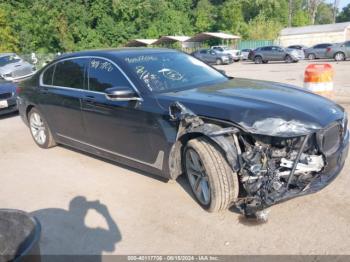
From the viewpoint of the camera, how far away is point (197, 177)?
398cm

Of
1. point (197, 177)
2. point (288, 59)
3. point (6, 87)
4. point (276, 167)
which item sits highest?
point (276, 167)

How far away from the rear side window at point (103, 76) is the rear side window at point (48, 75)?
1203 millimetres

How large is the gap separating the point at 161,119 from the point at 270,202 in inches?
56.5

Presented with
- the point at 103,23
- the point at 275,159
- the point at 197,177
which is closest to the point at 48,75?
the point at 197,177

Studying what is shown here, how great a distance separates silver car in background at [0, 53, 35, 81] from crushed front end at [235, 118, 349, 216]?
1459 centimetres

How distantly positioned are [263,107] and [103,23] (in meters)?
48.9

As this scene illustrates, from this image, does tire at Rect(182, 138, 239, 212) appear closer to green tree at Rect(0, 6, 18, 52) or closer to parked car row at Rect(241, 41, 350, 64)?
parked car row at Rect(241, 41, 350, 64)

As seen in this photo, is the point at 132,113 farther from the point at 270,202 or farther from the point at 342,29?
the point at 342,29

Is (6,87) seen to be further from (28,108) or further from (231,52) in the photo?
(231,52)

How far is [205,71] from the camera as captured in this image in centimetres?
516

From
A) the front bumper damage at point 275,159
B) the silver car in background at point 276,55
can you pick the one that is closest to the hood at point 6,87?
the front bumper damage at point 275,159

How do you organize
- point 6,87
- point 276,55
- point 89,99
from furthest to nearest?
1. point 276,55
2. point 6,87
3. point 89,99

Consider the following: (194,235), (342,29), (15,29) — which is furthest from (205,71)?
(342,29)

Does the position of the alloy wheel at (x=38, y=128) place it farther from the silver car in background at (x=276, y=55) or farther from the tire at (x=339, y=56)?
the tire at (x=339, y=56)
